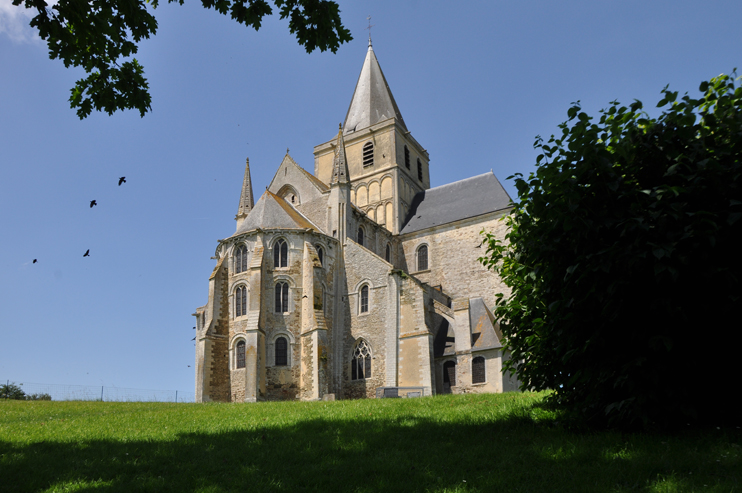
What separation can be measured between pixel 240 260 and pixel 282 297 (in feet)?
9.58

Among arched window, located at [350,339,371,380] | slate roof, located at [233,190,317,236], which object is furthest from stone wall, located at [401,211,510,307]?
slate roof, located at [233,190,317,236]

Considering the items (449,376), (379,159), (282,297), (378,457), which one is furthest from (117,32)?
(379,159)

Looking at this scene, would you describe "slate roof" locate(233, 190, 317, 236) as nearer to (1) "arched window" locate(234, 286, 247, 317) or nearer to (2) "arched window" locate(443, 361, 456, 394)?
(1) "arched window" locate(234, 286, 247, 317)

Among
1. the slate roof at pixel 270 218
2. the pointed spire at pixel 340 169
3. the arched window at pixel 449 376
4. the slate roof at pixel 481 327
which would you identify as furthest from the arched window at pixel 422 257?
the arched window at pixel 449 376

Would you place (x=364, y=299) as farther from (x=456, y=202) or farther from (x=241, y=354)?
(x=456, y=202)

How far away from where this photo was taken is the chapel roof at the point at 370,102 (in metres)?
42.8

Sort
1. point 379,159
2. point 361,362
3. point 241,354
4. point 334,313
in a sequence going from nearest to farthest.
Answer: point 241,354 → point 361,362 → point 334,313 → point 379,159

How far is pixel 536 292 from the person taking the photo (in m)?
8.55

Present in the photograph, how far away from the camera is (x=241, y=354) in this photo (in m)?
26.8

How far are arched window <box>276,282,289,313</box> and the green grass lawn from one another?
16.9m

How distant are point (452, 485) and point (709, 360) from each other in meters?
3.53

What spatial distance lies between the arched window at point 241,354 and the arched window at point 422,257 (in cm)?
1286

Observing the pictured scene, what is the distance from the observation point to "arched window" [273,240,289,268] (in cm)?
2784

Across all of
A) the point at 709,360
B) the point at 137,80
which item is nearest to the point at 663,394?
the point at 709,360
